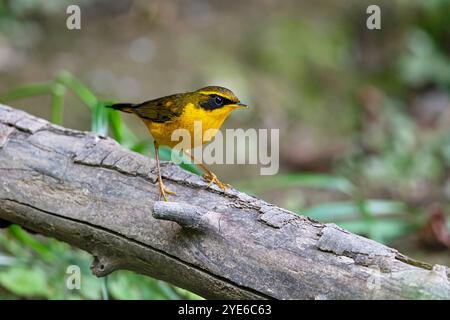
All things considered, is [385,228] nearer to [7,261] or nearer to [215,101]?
[215,101]

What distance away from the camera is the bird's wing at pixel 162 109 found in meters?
3.79

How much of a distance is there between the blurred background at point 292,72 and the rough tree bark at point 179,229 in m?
3.23

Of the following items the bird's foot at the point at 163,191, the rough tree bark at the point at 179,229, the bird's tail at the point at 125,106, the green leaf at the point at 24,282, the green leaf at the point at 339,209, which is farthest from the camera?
the green leaf at the point at 339,209

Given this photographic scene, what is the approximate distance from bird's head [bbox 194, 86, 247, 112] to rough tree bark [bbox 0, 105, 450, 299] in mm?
394

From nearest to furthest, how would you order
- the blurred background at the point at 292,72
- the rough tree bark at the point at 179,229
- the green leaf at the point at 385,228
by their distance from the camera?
the rough tree bark at the point at 179,229
the green leaf at the point at 385,228
the blurred background at the point at 292,72

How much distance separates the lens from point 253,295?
2793 mm

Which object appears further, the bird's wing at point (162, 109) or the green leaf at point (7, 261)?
the green leaf at point (7, 261)

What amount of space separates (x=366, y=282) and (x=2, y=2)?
7129mm

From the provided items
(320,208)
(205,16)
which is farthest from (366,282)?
(205,16)

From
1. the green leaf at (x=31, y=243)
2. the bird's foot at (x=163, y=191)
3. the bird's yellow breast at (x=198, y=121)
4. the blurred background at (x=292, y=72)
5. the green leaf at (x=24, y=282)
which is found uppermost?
the blurred background at (x=292, y=72)

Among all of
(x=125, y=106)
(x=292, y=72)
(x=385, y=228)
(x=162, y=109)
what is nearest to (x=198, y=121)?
(x=162, y=109)

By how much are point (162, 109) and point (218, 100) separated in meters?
0.36

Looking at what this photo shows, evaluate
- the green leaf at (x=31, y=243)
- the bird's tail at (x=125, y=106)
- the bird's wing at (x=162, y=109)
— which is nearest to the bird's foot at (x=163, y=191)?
the bird's wing at (x=162, y=109)

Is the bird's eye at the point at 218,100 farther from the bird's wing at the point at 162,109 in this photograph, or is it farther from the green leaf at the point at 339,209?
the green leaf at the point at 339,209
